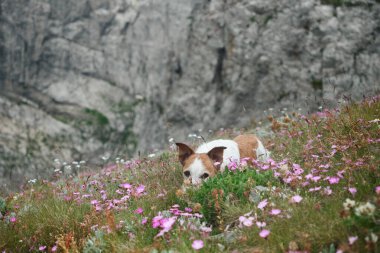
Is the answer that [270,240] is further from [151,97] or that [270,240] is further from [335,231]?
[151,97]

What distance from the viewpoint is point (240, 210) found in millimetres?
5078

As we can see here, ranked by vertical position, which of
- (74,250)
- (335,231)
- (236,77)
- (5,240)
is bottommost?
(236,77)

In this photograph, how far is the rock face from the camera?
4769 centimetres

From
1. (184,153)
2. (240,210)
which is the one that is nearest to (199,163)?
(184,153)

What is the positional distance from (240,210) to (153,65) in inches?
2364

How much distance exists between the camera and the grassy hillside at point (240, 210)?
4.04 metres

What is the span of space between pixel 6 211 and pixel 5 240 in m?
1.82

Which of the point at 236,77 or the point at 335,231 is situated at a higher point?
the point at 335,231

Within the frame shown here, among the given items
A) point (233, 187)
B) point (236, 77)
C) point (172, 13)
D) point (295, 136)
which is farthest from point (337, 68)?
point (233, 187)

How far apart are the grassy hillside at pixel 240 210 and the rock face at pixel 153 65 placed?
41.1 meters

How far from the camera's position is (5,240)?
6.11m

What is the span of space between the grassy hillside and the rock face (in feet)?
135

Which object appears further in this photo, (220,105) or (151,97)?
(151,97)

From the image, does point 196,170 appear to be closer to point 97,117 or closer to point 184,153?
point 184,153
